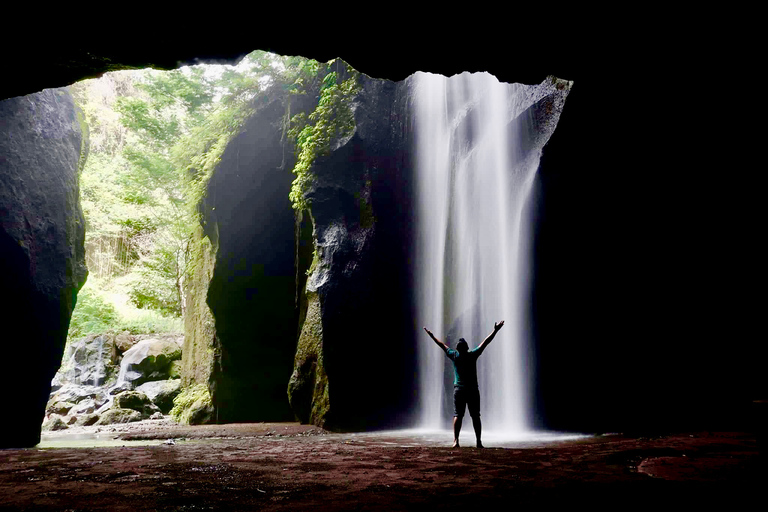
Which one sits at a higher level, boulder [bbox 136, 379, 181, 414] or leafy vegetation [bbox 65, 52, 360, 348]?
leafy vegetation [bbox 65, 52, 360, 348]

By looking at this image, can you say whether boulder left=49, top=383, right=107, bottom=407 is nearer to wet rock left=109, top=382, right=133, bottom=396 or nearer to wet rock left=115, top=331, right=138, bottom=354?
wet rock left=109, top=382, right=133, bottom=396

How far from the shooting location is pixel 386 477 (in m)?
4.31

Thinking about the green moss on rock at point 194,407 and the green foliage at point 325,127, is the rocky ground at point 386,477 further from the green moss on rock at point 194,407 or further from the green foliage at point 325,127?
the green moss on rock at point 194,407

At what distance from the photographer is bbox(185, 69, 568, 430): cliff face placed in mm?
11438

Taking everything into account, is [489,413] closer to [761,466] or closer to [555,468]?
[555,468]

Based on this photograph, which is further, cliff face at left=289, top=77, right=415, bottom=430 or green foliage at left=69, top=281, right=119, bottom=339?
green foliage at left=69, top=281, right=119, bottom=339

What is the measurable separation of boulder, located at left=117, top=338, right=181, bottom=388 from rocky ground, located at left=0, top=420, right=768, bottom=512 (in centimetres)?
1312

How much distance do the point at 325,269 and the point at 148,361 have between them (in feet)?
37.0

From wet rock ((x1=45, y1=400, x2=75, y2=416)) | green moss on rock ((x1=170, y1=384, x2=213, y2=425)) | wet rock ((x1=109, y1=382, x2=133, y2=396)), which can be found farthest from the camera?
wet rock ((x1=109, y1=382, x2=133, y2=396))

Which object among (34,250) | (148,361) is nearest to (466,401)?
(34,250)

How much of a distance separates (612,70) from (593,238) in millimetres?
4740

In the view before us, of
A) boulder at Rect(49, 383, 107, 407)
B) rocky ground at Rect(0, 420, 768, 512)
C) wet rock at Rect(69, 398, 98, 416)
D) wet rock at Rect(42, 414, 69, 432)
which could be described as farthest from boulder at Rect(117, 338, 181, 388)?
rocky ground at Rect(0, 420, 768, 512)

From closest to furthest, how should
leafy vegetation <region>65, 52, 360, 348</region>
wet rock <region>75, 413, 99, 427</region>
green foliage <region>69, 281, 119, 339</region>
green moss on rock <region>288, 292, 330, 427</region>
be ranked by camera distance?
1. green moss on rock <region>288, 292, 330, 427</region>
2. leafy vegetation <region>65, 52, 360, 348</region>
3. wet rock <region>75, 413, 99, 427</region>
4. green foliage <region>69, 281, 119, 339</region>

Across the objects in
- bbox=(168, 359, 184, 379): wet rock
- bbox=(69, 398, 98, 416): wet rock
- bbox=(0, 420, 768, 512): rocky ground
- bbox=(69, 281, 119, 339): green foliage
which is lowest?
bbox=(0, 420, 768, 512): rocky ground
